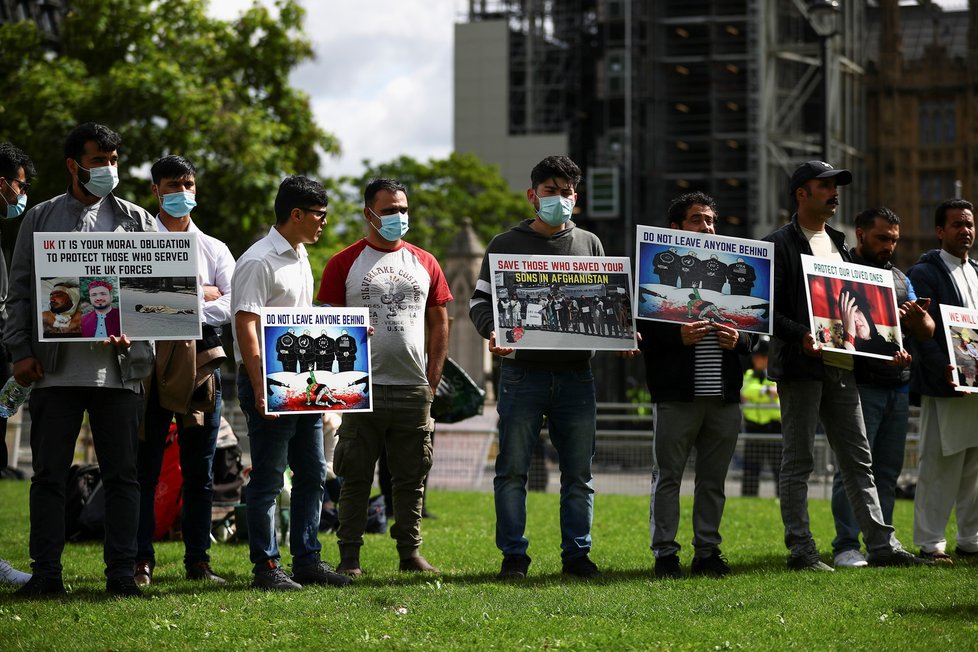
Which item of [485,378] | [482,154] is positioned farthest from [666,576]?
[482,154]

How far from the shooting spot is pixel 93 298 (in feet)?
24.1

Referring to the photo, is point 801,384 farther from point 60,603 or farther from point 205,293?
point 60,603

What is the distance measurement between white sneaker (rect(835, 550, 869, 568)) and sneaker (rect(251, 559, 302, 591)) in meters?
3.48

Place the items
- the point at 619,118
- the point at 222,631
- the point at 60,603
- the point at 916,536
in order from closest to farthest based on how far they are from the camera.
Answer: the point at 222,631 → the point at 60,603 → the point at 916,536 → the point at 619,118

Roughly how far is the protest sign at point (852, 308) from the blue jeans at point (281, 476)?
10.1 feet

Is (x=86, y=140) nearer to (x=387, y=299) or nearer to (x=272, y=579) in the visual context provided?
(x=387, y=299)

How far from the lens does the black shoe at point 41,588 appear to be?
729 cm

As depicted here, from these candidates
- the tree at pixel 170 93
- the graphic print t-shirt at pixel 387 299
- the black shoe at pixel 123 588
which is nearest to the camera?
the black shoe at pixel 123 588

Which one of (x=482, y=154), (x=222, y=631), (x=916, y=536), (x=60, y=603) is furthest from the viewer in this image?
(x=482, y=154)

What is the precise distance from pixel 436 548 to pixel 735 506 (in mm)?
5524

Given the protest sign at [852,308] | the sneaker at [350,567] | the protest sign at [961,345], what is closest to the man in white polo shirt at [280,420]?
the sneaker at [350,567]

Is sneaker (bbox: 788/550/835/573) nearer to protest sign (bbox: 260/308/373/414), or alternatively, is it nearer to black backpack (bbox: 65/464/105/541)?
protest sign (bbox: 260/308/373/414)

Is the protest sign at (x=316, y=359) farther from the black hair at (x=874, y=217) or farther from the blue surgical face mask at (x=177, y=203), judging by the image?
the black hair at (x=874, y=217)

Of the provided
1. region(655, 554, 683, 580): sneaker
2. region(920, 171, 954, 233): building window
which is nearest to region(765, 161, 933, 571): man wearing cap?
region(655, 554, 683, 580): sneaker
